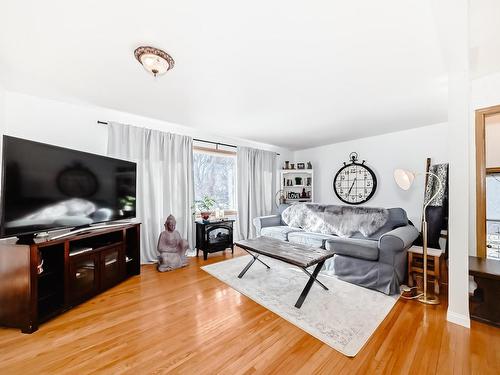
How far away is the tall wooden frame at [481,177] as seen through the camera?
7.30 ft

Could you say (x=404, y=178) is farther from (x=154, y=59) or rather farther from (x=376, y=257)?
(x=154, y=59)

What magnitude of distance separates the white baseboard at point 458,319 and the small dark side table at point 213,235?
2956 mm

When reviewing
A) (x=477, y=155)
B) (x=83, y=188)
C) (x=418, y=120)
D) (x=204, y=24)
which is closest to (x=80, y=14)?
(x=204, y=24)

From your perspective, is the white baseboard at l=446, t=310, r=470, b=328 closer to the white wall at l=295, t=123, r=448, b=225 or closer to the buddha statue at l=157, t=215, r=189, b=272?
the white wall at l=295, t=123, r=448, b=225

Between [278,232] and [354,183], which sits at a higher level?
[354,183]

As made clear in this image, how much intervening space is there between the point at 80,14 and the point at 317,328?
2826mm

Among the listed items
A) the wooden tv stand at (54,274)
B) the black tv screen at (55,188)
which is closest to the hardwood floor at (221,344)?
the wooden tv stand at (54,274)

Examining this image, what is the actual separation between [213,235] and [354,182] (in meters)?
3.10

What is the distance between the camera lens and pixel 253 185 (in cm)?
477

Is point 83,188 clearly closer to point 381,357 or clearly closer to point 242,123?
point 242,123

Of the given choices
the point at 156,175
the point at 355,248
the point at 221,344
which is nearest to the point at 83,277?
the point at 221,344

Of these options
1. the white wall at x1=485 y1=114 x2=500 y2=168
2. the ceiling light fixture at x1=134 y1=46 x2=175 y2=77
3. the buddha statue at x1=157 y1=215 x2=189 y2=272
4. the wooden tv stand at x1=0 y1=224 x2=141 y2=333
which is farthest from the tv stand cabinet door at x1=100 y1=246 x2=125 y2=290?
the white wall at x1=485 y1=114 x2=500 y2=168

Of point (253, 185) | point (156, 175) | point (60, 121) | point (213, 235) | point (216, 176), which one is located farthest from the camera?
point (253, 185)

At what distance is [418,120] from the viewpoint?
11.0ft
